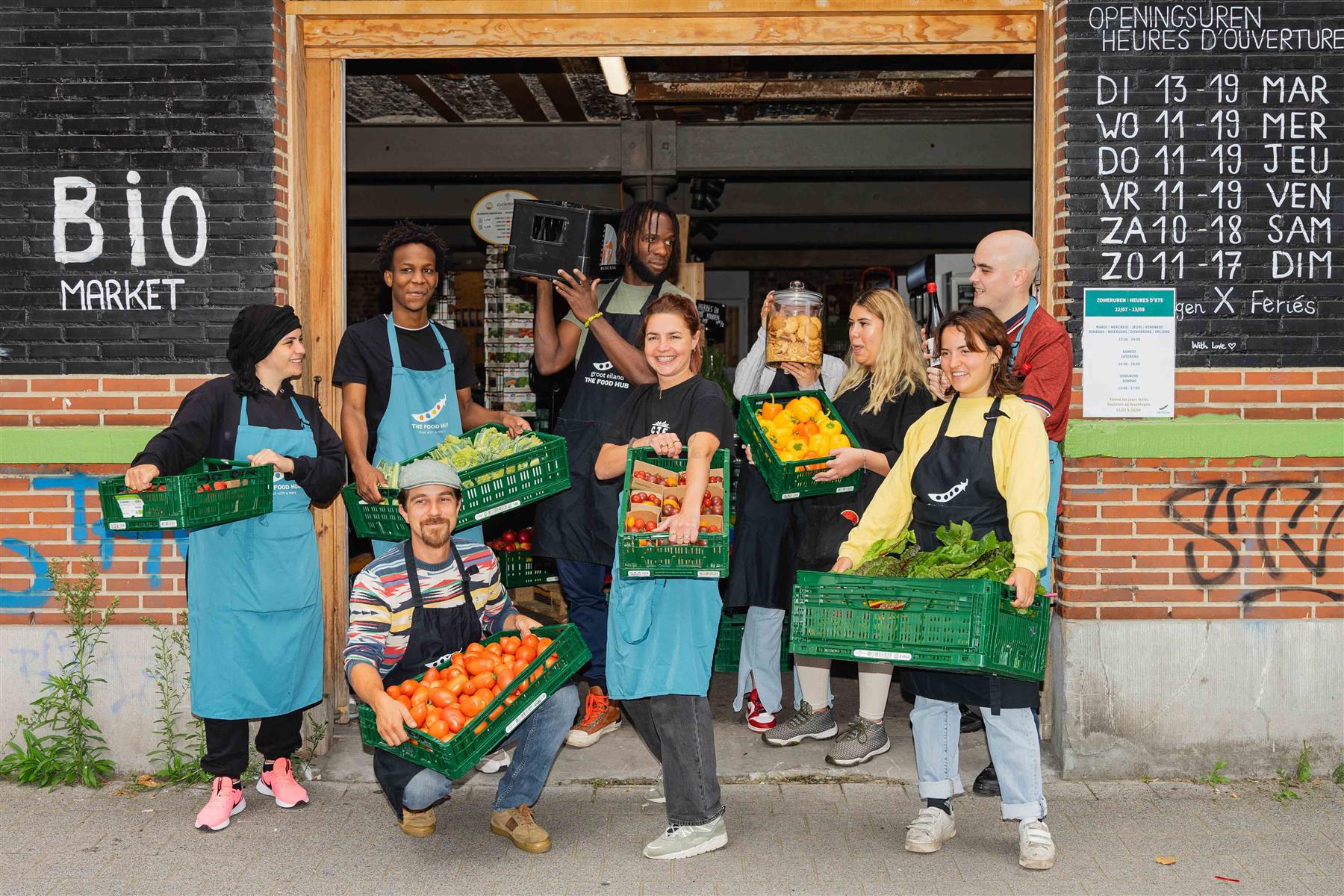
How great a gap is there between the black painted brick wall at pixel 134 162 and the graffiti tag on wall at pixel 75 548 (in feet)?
2.02

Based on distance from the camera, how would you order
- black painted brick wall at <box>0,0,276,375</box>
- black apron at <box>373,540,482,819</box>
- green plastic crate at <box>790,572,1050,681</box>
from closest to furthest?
green plastic crate at <box>790,572,1050,681</box>, black apron at <box>373,540,482,819</box>, black painted brick wall at <box>0,0,276,375</box>

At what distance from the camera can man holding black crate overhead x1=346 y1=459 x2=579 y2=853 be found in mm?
4715

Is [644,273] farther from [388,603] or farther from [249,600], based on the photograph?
[249,600]

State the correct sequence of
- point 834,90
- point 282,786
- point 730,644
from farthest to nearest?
point 834,90, point 730,644, point 282,786

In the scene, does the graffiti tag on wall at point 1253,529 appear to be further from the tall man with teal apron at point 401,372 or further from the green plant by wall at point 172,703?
the green plant by wall at point 172,703

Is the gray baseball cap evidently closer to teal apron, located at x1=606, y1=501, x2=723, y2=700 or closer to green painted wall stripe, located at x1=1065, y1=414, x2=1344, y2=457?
teal apron, located at x1=606, y1=501, x2=723, y2=700

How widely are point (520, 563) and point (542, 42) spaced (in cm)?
375

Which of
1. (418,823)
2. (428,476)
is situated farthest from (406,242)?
(418,823)

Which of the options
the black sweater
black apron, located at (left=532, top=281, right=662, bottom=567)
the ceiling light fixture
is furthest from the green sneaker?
the ceiling light fixture

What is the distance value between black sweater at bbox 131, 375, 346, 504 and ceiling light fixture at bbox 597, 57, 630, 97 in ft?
12.9

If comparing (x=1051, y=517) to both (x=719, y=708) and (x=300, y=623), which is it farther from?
(x=300, y=623)

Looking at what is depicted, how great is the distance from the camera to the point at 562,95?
35.5 ft

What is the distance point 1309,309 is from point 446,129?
855 cm

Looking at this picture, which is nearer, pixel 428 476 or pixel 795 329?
pixel 428 476
